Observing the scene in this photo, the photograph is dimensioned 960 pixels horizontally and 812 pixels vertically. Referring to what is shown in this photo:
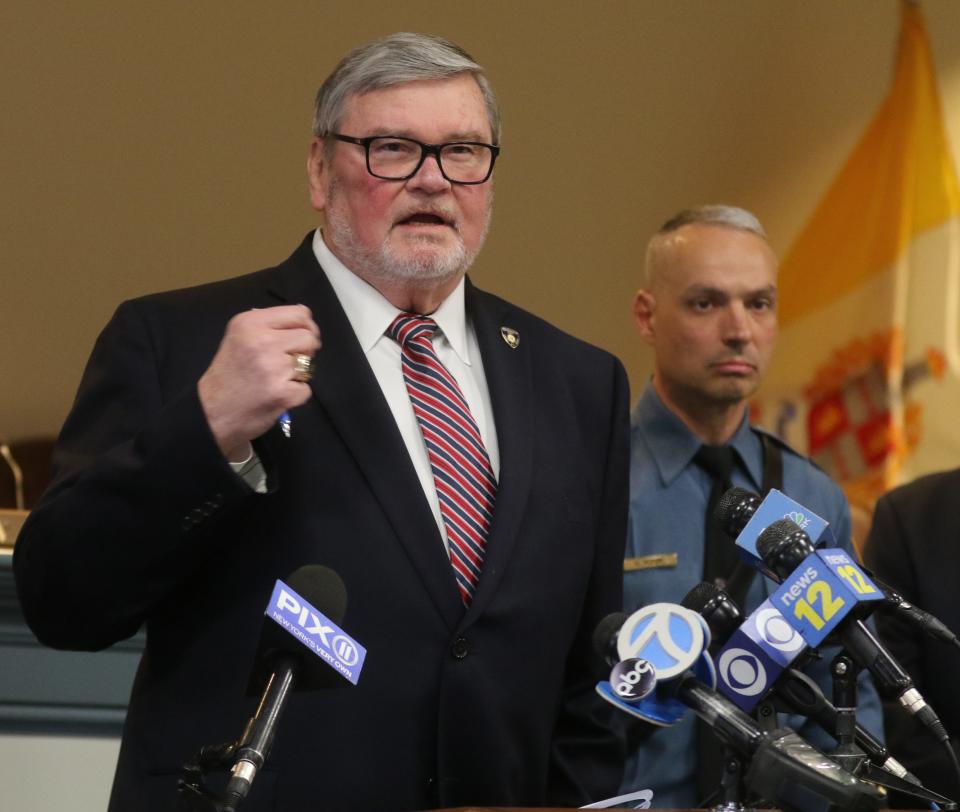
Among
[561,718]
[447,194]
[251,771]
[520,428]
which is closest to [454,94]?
[447,194]

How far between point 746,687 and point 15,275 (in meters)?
2.59

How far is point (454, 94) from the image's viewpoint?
202cm

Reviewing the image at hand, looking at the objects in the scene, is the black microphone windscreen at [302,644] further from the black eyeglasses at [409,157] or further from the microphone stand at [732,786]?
the black eyeglasses at [409,157]

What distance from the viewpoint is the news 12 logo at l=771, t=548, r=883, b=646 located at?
136 centimetres

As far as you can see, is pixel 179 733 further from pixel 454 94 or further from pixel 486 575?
pixel 454 94

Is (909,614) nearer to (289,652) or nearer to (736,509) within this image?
(736,509)

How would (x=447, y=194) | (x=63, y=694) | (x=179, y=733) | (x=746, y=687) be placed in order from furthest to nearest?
(x=63, y=694), (x=447, y=194), (x=179, y=733), (x=746, y=687)

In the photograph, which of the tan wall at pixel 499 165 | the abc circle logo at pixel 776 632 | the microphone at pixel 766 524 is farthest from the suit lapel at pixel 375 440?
the tan wall at pixel 499 165

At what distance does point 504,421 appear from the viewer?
1987mm

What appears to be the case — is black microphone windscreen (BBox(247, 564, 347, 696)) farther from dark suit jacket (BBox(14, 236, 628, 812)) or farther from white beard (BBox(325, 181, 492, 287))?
white beard (BBox(325, 181, 492, 287))

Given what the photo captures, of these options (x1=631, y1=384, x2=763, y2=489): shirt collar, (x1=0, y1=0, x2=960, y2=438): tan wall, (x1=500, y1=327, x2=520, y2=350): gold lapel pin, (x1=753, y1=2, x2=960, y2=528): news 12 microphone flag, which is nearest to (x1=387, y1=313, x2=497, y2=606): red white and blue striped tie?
(x1=500, y1=327, x2=520, y2=350): gold lapel pin

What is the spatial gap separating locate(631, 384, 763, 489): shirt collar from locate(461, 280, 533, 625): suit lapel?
592 millimetres

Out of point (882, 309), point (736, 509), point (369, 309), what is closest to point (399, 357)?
point (369, 309)

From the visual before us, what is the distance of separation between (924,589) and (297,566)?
1212mm
